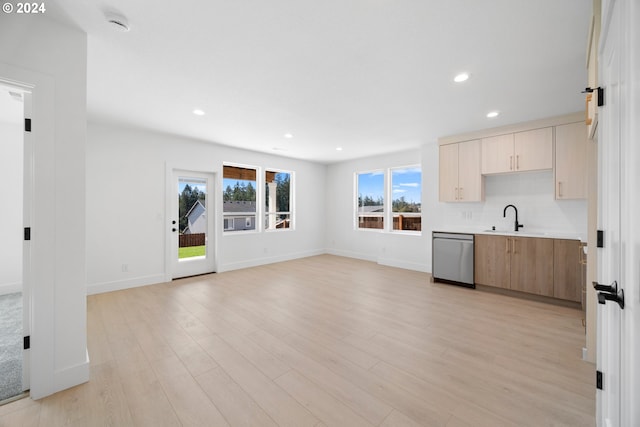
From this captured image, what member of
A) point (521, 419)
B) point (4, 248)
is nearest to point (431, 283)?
point (521, 419)

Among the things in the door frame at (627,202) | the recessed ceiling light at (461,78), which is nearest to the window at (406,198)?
the recessed ceiling light at (461,78)

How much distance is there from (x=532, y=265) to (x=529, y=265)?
1.4 inches

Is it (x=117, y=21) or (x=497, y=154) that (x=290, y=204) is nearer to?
(x=497, y=154)

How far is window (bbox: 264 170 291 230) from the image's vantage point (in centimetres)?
647

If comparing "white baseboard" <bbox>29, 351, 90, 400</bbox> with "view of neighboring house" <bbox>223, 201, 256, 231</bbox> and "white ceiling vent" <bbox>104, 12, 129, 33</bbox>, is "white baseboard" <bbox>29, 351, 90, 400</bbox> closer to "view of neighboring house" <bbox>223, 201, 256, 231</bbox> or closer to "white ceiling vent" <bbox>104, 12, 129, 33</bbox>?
"white ceiling vent" <bbox>104, 12, 129, 33</bbox>

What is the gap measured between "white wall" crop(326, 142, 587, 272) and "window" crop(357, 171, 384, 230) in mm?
222

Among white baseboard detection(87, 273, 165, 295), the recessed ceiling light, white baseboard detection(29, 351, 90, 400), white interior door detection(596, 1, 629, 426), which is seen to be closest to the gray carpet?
white baseboard detection(29, 351, 90, 400)

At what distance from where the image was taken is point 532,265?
12.3 feet

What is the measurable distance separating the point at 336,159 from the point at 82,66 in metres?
5.53

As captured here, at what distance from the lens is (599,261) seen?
1413 millimetres

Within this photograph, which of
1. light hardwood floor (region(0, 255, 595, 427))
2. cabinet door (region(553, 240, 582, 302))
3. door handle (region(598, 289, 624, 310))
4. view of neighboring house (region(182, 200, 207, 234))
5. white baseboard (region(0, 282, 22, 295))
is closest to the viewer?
door handle (region(598, 289, 624, 310))

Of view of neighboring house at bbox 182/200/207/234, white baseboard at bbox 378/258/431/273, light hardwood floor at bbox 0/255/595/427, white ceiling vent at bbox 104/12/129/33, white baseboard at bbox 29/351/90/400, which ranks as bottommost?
light hardwood floor at bbox 0/255/595/427

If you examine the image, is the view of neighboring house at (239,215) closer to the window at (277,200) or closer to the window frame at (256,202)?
the window frame at (256,202)

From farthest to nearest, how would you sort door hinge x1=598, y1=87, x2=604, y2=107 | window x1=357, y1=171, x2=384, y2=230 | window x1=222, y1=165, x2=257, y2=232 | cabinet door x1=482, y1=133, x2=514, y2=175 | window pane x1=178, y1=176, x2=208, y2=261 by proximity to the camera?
window x1=357, y1=171, x2=384, y2=230 → window x1=222, y1=165, x2=257, y2=232 → window pane x1=178, y1=176, x2=208, y2=261 → cabinet door x1=482, y1=133, x2=514, y2=175 → door hinge x1=598, y1=87, x2=604, y2=107
